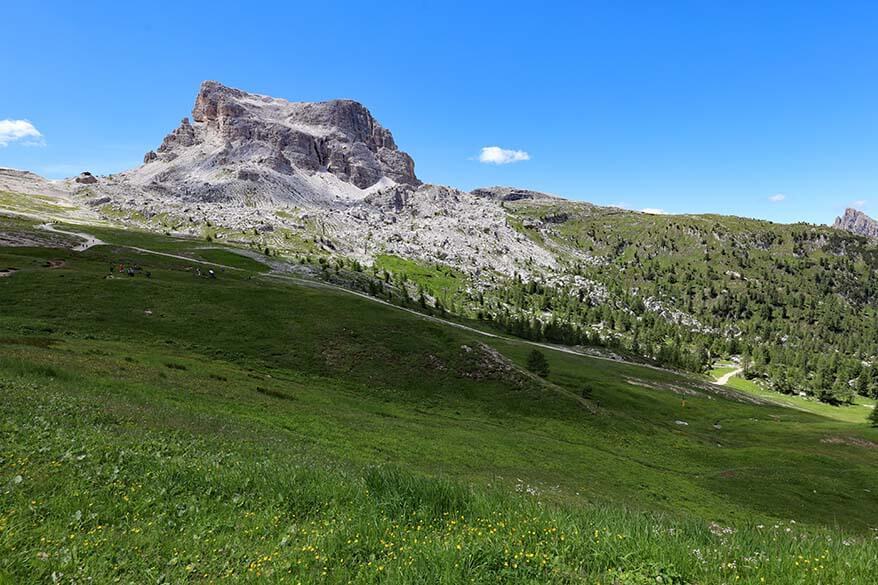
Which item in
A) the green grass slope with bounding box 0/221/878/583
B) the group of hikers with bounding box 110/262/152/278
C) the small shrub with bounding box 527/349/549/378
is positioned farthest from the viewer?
the group of hikers with bounding box 110/262/152/278

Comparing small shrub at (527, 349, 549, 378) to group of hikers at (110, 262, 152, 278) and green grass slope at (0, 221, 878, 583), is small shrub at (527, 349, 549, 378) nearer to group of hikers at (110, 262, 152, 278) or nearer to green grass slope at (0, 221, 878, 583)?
green grass slope at (0, 221, 878, 583)

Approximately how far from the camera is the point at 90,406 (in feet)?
75.2

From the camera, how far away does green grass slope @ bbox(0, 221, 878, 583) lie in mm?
7402

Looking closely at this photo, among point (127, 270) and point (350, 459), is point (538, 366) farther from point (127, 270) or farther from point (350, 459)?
point (127, 270)

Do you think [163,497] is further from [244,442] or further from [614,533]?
[244,442]

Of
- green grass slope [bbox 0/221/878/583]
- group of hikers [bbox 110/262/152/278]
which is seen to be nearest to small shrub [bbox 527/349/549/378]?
green grass slope [bbox 0/221/878/583]

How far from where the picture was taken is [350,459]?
26156mm

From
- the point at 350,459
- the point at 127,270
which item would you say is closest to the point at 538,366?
the point at 350,459

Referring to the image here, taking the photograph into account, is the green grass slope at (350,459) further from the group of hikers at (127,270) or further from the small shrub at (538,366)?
the small shrub at (538,366)

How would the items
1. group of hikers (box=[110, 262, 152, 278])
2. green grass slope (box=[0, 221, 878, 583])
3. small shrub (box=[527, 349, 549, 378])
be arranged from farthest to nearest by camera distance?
1. group of hikers (box=[110, 262, 152, 278])
2. small shrub (box=[527, 349, 549, 378])
3. green grass slope (box=[0, 221, 878, 583])

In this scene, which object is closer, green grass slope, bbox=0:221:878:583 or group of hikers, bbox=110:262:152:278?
green grass slope, bbox=0:221:878:583

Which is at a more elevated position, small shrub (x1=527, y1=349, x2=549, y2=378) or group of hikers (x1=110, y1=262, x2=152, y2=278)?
group of hikers (x1=110, y1=262, x2=152, y2=278)

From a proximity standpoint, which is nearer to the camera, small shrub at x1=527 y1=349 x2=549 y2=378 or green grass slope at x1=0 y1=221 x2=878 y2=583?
green grass slope at x1=0 y1=221 x2=878 y2=583

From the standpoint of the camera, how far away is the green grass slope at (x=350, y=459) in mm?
7402
